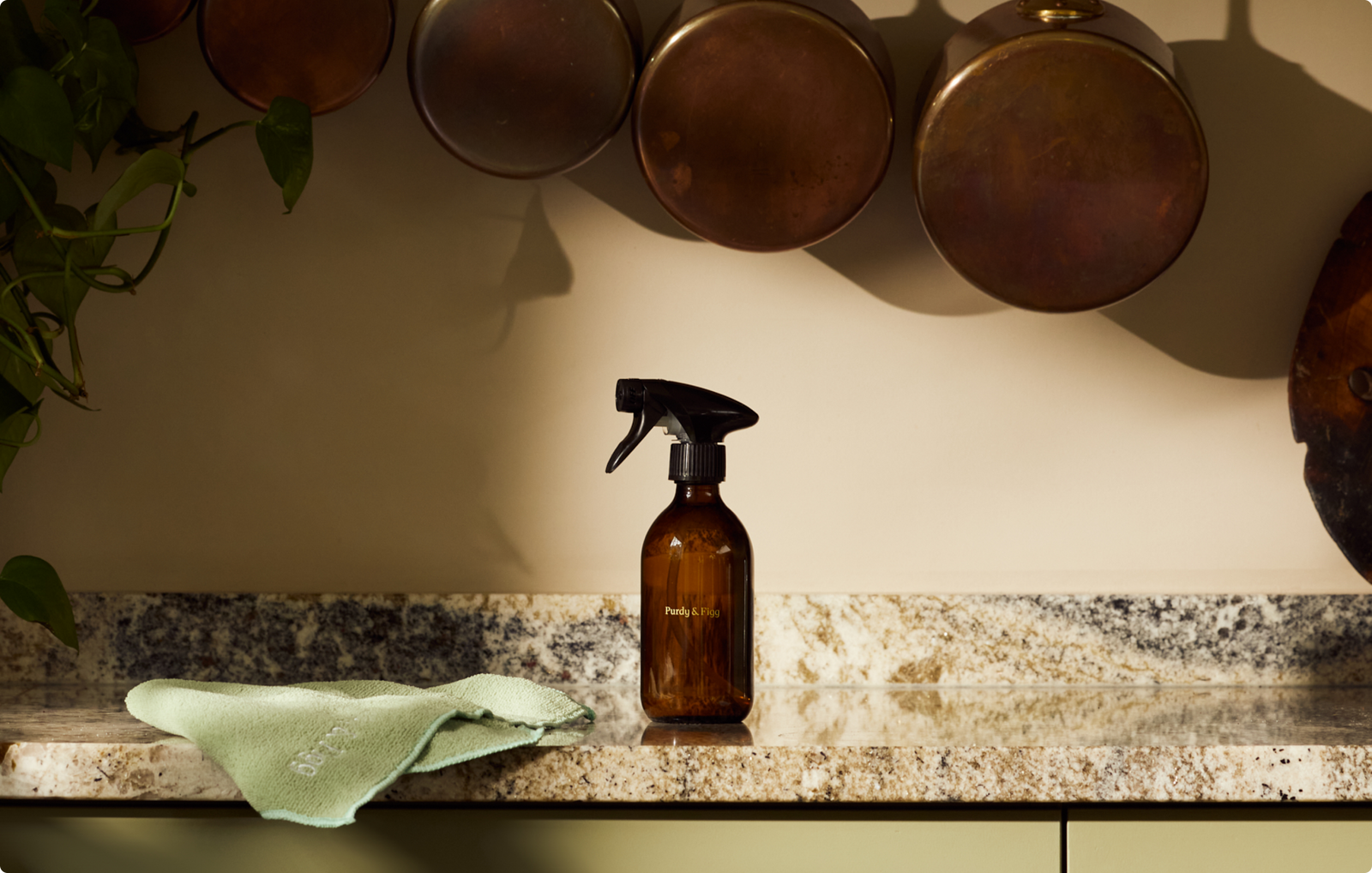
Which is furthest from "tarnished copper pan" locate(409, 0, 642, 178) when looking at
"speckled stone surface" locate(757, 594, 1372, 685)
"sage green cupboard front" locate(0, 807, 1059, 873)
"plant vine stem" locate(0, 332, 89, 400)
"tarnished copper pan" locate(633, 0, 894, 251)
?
"sage green cupboard front" locate(0, 807, 1059, 873)

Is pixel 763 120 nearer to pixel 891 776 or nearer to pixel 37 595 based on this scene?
pixel 891 776

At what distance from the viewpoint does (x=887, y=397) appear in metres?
1.08

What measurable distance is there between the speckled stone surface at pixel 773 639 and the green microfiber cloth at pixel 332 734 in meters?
0.23

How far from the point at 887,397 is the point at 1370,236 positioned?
1.69ft

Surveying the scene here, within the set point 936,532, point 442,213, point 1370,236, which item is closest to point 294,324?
point 442,213

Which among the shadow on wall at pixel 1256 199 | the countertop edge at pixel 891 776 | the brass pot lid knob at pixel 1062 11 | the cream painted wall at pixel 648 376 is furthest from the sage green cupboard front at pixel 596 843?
the brass pot lid knob at pixel 1062 11

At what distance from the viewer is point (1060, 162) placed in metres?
0.95

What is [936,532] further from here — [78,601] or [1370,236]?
[78,601]

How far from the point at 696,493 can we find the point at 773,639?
254mm

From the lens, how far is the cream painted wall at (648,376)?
42.3 inches

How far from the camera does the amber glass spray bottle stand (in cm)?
84

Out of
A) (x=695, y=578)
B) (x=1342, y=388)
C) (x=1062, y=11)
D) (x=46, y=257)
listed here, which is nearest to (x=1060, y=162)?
(x=1062, y=11)

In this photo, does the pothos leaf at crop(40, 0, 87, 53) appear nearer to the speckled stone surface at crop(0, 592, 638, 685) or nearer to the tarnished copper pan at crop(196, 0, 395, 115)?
the tarnished copper pan at crop(196, 0, 395, 115)

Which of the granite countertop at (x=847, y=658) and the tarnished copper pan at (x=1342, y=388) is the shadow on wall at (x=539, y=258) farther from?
the tarnished copper pan at (x=1342, y=388)
